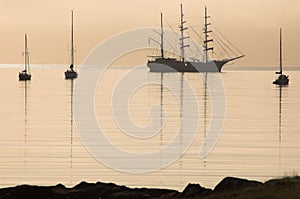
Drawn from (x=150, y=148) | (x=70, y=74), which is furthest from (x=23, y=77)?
(x=150, y=148)

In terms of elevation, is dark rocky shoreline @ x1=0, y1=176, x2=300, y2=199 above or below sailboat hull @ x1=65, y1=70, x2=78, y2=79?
below

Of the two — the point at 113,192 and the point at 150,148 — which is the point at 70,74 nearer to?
the point at 150,148

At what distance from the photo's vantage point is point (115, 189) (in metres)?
19.1

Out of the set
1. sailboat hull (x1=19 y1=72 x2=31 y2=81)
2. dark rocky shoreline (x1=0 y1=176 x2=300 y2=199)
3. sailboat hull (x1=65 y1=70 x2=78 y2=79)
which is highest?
sailboat hull (x1=65 y1=70 x2=78 y2=79)

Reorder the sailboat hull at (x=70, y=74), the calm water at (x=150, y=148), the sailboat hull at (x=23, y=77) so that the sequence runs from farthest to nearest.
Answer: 1. the sailboat hull at (x=70, y=74)
2. the sailboat hull at (x=23, y=77)
3. the calm water at (x=150, y=148)

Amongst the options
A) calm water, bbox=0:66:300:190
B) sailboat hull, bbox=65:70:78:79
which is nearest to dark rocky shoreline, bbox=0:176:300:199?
calm water, bbox=0:66:300:190

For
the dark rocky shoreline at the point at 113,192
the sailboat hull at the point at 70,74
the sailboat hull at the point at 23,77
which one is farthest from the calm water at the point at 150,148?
the sailboat hull at the point at 70,74

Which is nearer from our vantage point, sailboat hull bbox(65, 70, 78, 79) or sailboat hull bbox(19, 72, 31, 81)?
sailboat hull bbox(19, 72, 31, 81)

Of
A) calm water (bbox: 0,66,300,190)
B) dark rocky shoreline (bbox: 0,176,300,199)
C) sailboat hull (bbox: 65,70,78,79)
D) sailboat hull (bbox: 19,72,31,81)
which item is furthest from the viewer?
sailboat hull (bbox: 65,70,78,79)

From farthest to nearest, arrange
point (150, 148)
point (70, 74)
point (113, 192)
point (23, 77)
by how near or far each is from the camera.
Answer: point (70, 74)
point (23, 77)
point (150, 148)
point (113, 192)

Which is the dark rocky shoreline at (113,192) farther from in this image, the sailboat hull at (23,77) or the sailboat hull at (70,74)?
the sailboat hull at (70,74)

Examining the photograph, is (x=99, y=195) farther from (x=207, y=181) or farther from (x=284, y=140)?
(x=284, y=140)

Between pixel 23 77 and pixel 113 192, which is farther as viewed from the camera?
pixel 23 77

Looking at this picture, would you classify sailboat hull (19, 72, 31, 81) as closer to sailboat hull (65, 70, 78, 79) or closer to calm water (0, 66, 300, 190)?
sailboat hull (65, 70, 78, 79)
